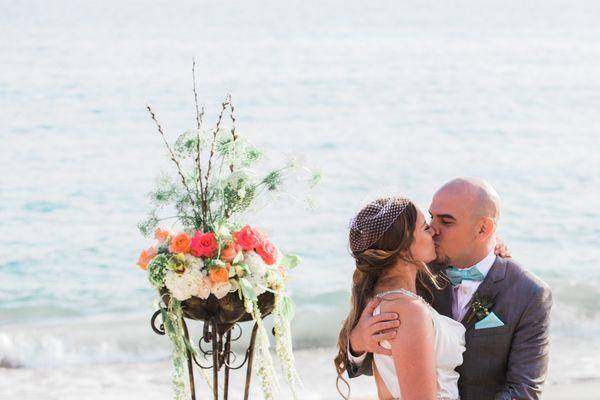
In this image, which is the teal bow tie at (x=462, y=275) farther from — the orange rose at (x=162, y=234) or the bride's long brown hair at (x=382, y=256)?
the orange rose at (x=162, y=234)

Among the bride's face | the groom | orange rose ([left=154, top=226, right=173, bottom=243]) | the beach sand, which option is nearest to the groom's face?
the groom

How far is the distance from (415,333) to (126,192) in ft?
35.6

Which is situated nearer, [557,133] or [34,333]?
[34,333]

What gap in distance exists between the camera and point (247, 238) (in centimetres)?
368

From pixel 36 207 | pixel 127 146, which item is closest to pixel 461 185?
pixel 36 207

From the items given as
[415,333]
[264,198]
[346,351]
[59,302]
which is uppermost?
[264,198]

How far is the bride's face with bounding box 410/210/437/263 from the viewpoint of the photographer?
3123 millimetres

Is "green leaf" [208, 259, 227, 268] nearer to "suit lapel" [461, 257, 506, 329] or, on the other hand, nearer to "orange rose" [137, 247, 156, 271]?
"orange rose" [137, 247, 156, 271]

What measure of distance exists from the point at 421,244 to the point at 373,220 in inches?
7.1

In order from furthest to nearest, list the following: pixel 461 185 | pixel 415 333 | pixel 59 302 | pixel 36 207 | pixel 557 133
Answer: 1. pixel 557 133
2. pixel 36 207
3. pixel 59 302
4. pixel 461 185
5. pixel 415 333

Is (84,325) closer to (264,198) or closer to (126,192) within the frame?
(126,192)

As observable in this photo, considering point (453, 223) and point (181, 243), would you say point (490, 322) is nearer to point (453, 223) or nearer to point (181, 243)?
point (453, 223)

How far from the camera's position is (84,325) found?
360 inches

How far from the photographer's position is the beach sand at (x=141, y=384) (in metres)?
6.71
